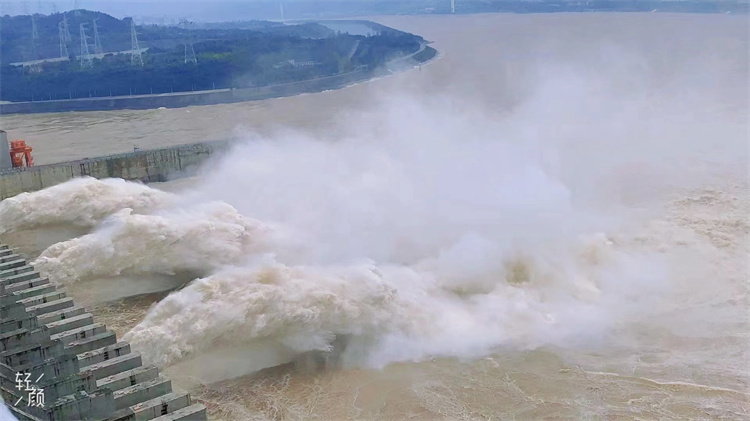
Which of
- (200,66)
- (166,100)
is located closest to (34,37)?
(200,66)

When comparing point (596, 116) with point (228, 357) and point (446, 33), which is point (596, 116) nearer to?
point (228, 357)

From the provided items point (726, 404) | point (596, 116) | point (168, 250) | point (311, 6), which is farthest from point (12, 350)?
point (311, 6)

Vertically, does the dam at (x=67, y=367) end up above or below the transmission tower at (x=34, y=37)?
below

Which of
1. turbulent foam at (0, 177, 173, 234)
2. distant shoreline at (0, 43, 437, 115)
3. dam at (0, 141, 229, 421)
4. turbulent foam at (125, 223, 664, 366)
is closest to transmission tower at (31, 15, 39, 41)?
distant shoreline at (0, 43, 437, 115)

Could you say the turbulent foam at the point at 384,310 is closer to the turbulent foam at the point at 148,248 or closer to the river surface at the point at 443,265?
the river surface at the point at 443,265
